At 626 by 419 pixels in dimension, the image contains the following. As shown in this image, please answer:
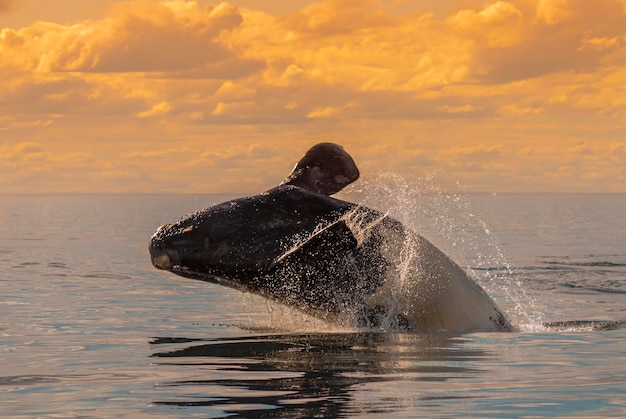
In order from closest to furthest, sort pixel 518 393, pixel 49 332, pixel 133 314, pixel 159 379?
1. pixel 518 393
2. pixel 159 379
3. pixel 49 332
4. pixel 133 314

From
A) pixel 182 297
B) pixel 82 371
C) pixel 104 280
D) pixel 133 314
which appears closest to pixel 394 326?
pixel 82 371

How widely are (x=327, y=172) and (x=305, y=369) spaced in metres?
2.18

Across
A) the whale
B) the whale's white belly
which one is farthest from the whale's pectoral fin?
the whale's white belly

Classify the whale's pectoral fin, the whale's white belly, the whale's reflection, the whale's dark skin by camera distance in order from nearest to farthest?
1. the whale's reflection
2. the whale's dark skin
3. the whale's pectoral fin
4. the whale's white belly

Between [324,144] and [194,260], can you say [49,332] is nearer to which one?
[194,260]

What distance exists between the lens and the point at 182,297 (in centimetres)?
2136

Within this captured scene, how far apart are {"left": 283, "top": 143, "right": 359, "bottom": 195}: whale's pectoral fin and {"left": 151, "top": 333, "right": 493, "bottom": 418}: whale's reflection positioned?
1.79m

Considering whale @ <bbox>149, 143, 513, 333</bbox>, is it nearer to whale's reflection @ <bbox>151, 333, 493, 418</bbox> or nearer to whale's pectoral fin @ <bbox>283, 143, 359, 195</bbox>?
whale's pectoral fin @ <bbox>283, 143, 359, 195</bbox>

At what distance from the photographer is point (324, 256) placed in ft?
39.6

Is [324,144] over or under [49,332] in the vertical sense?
over

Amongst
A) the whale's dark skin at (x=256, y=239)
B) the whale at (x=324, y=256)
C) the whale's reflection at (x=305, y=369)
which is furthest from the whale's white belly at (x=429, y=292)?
the whale's dark skin at (x=256, y=239)

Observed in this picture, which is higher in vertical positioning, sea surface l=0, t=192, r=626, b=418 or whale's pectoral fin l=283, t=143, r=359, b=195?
whale's pectoral fin l=283, t=143, r=359, b=195

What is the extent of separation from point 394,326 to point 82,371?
3682 millimetres

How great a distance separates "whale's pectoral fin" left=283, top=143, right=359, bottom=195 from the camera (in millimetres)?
12156
